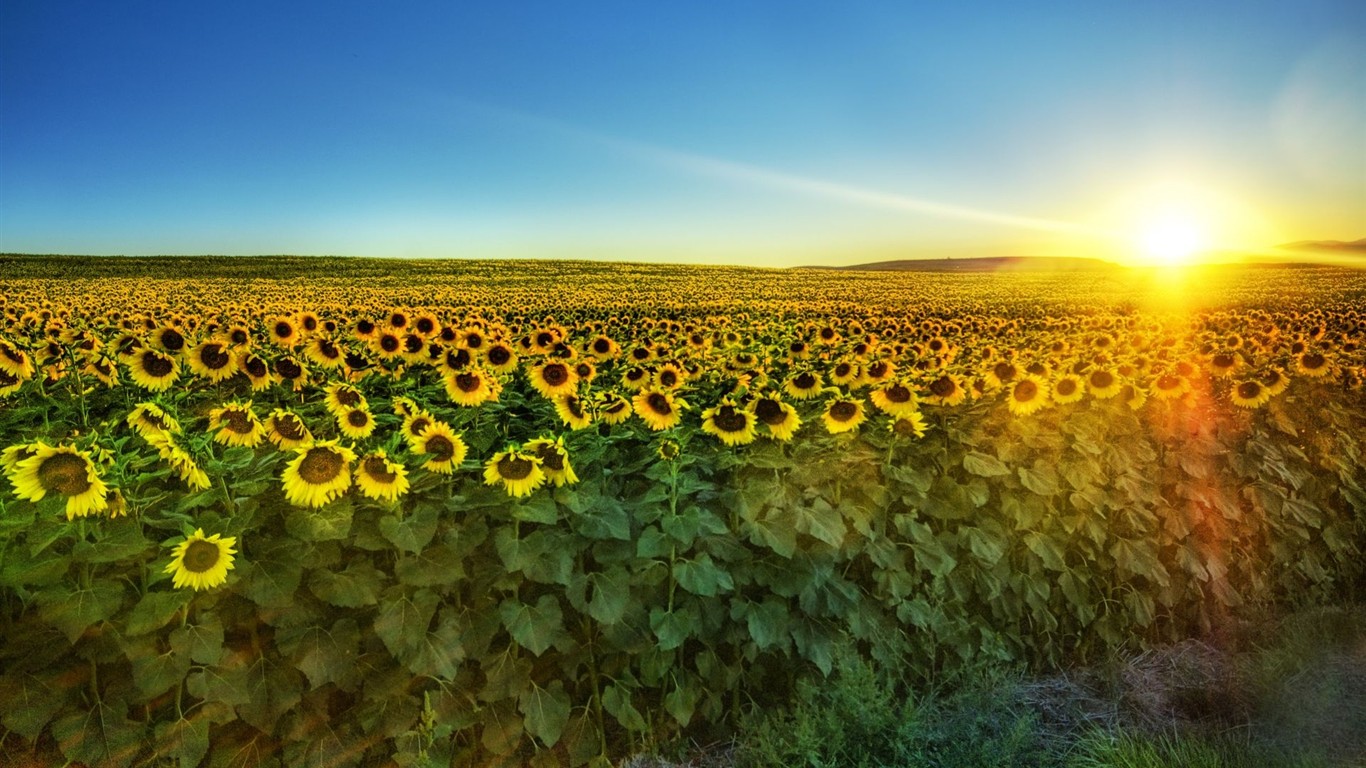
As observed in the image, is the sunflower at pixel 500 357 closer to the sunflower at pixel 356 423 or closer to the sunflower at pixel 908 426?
the sunflower at pixel 356 423

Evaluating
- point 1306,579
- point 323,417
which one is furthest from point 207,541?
point 1306,579

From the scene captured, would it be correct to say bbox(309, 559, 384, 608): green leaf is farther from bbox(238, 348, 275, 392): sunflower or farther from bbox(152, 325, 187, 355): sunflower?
bbox(152, 325, 187, 355): sunflower

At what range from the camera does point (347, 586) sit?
9.56 ft

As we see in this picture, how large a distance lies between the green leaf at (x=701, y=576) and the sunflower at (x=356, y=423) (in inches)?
49.9

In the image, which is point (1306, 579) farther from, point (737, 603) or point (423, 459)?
point (423, 459)

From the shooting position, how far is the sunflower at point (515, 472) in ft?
10.0

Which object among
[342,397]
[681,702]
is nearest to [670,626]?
[681,702]

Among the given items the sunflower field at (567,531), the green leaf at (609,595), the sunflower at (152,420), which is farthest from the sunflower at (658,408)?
the sunflower at (152,420)

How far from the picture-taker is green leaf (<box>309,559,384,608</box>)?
2.90 meters

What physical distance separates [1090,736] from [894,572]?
3.63 ft

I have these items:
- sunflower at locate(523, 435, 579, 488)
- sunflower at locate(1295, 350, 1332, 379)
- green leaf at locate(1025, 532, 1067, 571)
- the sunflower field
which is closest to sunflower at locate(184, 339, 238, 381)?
the sunflower field

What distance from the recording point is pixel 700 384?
464cm

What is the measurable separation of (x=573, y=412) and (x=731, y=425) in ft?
2.16

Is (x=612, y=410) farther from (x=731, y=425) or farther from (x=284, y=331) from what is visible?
(x=284, y=331)
